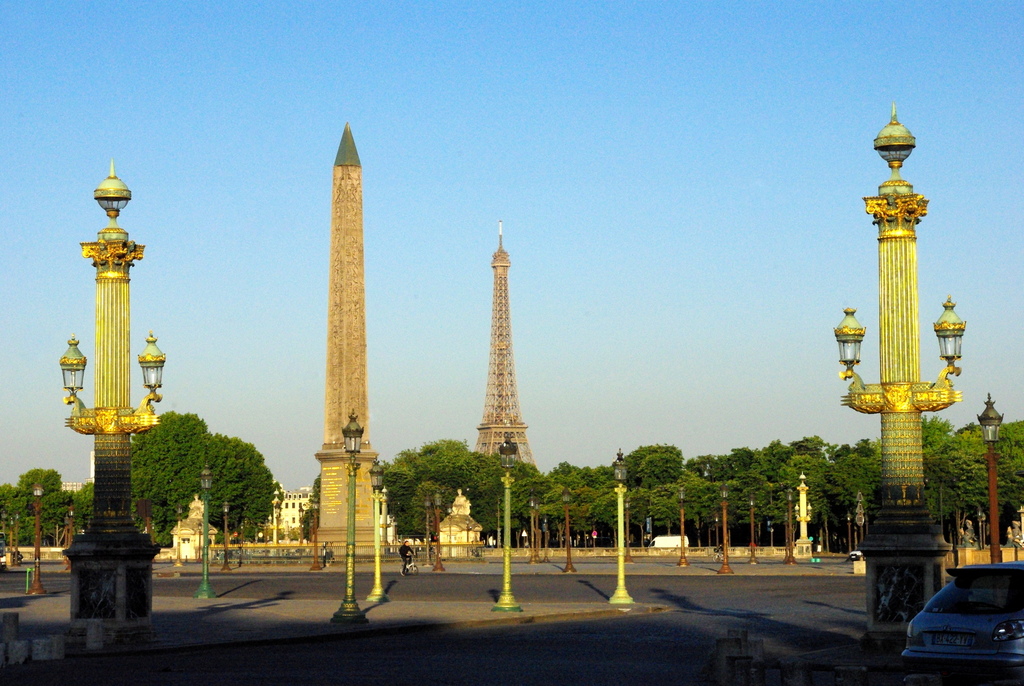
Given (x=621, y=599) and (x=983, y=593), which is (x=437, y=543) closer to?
(x=621, y=599)

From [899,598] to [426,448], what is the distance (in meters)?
158

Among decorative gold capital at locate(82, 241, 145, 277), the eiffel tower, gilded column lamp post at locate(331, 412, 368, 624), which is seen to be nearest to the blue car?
gilded column lamp post at locate(331, 412, 368, 624)

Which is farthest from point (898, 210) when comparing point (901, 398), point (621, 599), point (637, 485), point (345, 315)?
point (637, 485)

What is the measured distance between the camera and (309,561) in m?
77.1

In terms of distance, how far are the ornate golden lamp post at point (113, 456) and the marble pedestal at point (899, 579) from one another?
1165cm

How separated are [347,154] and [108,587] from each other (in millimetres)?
45639

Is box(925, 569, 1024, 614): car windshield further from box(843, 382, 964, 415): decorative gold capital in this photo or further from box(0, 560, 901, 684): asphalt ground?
box(843, 382, 964, 415): decorative gold capital

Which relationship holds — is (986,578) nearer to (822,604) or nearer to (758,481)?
(822,604)

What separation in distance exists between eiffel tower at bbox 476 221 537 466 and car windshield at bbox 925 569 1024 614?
529 feet

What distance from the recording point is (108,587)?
82.3 ft

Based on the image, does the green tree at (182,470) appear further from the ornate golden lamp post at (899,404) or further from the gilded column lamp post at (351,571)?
the ornate golden lamp post at (899,404)

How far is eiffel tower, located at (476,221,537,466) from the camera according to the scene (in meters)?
179

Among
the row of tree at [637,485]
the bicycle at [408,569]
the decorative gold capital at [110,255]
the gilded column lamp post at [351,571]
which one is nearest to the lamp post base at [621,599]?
the gilded column lamp post at [351,571]

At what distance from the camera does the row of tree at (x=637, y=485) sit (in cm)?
10644
